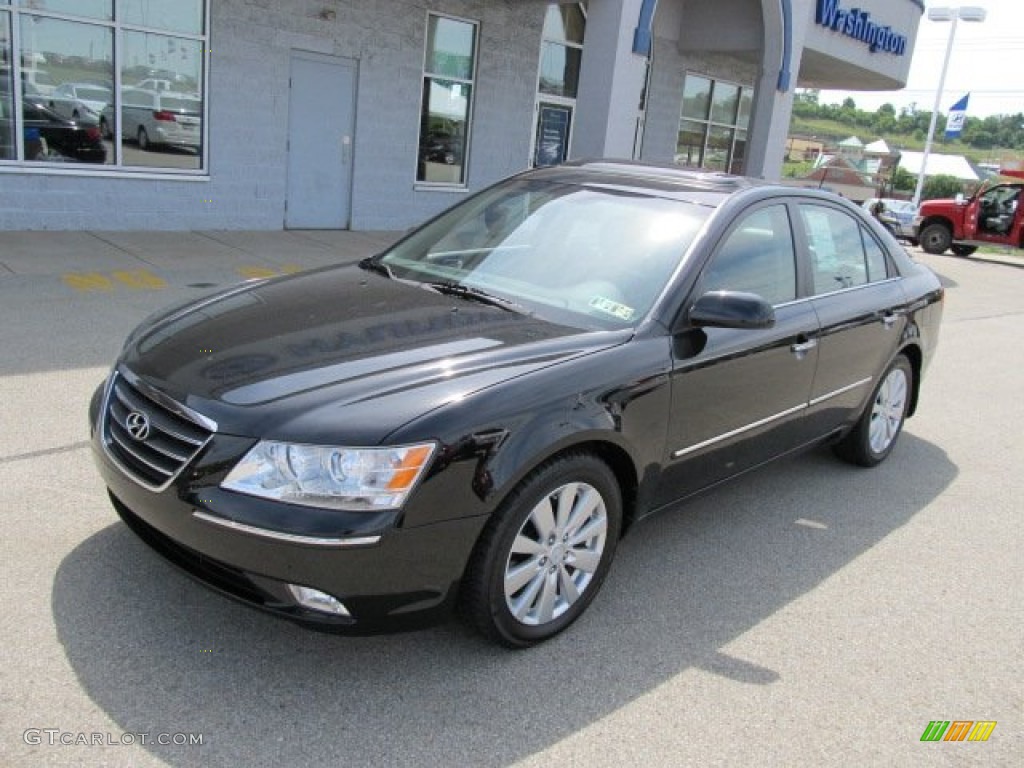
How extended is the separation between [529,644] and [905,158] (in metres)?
72.1

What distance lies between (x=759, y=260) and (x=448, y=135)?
34.9 feet

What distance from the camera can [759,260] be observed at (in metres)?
4.25

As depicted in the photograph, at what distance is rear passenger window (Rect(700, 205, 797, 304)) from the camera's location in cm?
399

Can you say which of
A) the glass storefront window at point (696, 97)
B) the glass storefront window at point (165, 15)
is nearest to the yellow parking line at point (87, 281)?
the glass storefront window at point (165, 15)

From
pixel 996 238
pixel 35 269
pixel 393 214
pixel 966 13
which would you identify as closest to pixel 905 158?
pixel 966 13

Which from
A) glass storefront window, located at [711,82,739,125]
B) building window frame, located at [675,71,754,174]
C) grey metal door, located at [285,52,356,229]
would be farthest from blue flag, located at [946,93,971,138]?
grey metal door, located at [285,52,356,229]

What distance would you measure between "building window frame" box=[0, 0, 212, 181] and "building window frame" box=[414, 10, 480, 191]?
131 inches

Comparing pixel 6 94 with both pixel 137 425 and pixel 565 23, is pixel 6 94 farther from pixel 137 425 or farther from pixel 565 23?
pixel 565 23

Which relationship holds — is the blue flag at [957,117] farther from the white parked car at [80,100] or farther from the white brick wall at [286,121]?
the white parked car at [80,100]

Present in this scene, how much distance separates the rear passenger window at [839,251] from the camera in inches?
184

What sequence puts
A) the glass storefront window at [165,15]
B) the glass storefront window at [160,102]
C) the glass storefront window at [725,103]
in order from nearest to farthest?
the glass storefront window at [165,15], the glass storefront window at [160,102], the glass storefront window at [725,103]

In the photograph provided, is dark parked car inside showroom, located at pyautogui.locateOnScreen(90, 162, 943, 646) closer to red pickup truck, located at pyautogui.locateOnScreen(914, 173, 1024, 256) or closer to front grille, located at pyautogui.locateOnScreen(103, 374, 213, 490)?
front grille, located at pyautogui.locateOnScreen(103, 374, 213, 490)

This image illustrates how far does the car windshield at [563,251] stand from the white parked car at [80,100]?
7.61m

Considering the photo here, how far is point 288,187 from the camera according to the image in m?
12.5
